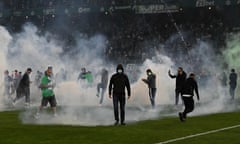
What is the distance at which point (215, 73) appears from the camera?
1537 inches

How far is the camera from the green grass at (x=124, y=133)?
41.1ft

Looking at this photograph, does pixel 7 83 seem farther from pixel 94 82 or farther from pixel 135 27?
pixel 135 27

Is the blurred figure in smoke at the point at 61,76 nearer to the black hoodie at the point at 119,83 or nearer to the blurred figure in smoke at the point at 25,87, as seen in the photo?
the blurred figure in smoke at the point at 25,87

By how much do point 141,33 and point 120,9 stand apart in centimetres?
510

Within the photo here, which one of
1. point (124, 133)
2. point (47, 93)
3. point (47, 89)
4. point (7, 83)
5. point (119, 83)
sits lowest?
point (124, 133)

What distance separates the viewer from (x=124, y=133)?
13742 mm

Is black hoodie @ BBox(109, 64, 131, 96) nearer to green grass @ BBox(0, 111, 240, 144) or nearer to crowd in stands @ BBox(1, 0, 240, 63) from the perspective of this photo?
green grass @ BBox(0, 111, 240, 144)

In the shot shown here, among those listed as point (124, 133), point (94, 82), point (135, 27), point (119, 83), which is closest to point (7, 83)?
point (94, 82)

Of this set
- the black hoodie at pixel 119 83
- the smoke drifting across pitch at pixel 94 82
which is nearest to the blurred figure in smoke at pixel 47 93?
the smoke drifting across pitch at pixel 94 82

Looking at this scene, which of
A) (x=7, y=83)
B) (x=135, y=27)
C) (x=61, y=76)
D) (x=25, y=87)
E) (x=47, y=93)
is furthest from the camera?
(x=135, y=27)

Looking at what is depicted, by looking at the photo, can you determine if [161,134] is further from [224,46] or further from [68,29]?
[68,29]

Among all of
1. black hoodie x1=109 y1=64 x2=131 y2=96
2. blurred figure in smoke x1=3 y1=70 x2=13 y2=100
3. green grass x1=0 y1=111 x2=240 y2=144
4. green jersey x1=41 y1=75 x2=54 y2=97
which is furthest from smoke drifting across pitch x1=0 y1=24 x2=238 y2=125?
blurred figure in smoke x1=3 y1=70 x2=13 y2=100

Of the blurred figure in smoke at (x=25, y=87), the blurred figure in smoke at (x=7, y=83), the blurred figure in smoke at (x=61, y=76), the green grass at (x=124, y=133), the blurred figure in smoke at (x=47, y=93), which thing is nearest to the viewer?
the green grass at (x=124, y=133)

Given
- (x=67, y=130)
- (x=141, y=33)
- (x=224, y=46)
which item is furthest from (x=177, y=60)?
(x=67, y=130)
